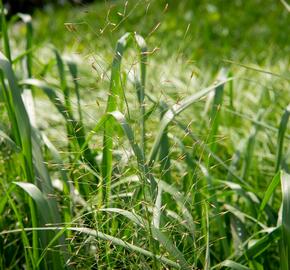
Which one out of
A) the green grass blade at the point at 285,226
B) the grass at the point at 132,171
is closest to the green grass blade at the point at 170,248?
the grass at the point at 132,171

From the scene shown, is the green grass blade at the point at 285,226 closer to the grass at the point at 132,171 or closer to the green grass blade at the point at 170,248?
the grass at the point at 132,171

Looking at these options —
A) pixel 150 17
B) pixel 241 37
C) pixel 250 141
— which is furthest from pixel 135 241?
pixel 150 17

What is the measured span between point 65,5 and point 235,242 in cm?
653

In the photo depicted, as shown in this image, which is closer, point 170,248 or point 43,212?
point 170,248

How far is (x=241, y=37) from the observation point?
19.1 feet

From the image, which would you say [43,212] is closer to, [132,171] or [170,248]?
[170,248]

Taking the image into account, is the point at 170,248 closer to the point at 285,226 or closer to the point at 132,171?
the point at 285,226

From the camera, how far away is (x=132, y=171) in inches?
83.0

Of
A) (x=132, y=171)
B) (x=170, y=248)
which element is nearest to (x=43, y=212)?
(x=170, y=248)

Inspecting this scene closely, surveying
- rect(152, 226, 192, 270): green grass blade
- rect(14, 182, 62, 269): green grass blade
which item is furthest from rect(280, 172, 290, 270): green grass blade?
rect(14, 182, 62, 269): green grass blade

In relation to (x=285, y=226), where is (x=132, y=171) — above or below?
above

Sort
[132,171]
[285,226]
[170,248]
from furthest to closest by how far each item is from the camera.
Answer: [132,171] < [285,226] < [170,248]

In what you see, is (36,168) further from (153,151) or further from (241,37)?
(241,37)

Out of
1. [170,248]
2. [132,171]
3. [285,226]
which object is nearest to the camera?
[170,248]
